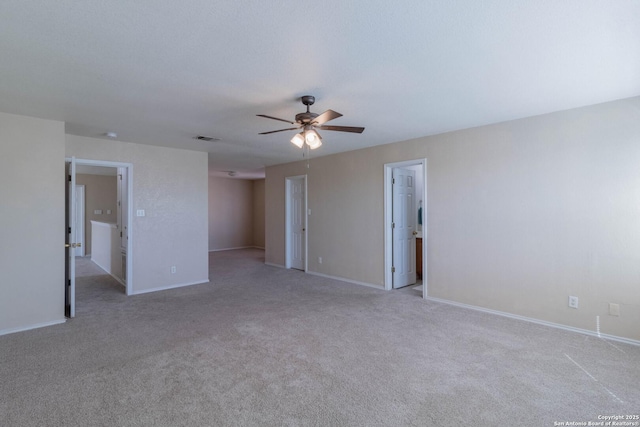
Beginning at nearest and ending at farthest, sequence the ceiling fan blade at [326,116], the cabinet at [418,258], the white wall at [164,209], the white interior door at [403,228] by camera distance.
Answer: the ceiling fan blade at [326,116]
the white wall at [164,209]
the white interior door at [403,228]
the cabinet at [418,258]

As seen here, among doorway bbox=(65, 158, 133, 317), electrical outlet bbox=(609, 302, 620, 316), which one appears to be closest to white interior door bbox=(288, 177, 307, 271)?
doorway bbox=(65, 158, 133, 317)

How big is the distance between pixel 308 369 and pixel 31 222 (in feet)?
11.7

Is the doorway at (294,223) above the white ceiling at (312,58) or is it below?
below

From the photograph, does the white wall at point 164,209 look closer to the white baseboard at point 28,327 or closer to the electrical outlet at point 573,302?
the white baseboard at point 28,327

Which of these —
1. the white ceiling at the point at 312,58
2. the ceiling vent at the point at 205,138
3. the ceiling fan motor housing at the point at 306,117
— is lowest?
the ceiling fan motor housing at the point at 306,117

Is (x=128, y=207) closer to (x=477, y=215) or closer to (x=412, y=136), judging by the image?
(x=412, y=136)

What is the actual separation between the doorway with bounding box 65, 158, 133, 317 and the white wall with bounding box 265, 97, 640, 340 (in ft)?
13.0

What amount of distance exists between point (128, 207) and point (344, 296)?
12.0 feet

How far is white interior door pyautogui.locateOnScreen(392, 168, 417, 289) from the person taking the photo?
5.33 m

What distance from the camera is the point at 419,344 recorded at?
3129mm

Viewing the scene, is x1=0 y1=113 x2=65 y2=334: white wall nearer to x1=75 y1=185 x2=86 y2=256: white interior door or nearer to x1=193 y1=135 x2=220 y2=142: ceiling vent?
x1=193 y1=135 x2=220 y2=142: ceiling vent

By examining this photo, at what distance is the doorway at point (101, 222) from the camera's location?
4.04 metres

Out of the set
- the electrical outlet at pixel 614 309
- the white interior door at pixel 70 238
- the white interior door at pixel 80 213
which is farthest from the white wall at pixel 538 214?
the white interior door at pixel 80 213

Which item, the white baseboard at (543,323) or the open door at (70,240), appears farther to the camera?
the open door at (70,240)
